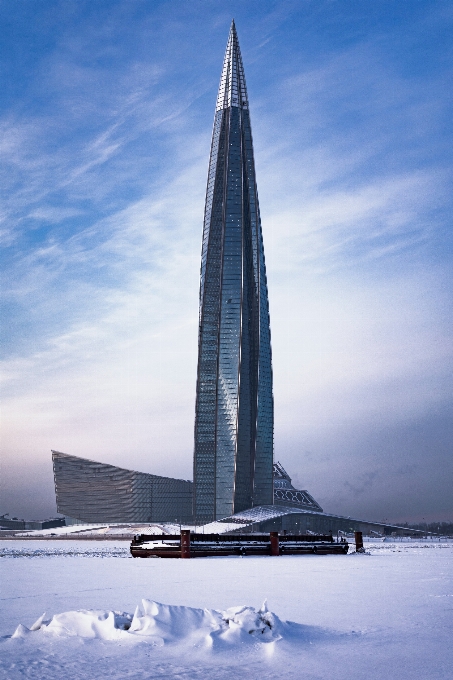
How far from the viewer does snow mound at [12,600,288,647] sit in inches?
560

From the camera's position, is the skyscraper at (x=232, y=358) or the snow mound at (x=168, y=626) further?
the skyscraper at (x=232, y=358)

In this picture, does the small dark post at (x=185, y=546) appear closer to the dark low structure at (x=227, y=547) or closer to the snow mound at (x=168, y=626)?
the dark low structure at (x=227, y=547)

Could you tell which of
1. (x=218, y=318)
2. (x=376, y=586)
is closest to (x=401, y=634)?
(x=376, y=586)

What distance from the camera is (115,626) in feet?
48.2

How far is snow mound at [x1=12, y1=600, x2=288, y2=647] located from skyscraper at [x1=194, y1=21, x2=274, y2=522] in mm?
166229

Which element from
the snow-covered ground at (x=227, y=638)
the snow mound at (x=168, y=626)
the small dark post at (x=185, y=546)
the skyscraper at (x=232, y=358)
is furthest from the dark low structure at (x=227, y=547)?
the skyscraper at (x=232, y=358)

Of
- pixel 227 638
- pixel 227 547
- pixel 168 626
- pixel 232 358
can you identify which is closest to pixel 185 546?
pixel 227 547

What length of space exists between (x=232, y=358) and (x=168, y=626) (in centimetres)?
16787

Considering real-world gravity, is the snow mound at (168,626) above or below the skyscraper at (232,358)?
below

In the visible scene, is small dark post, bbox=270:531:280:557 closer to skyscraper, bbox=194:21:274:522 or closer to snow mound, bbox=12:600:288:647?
snow mound, bbox=12:600:288:647

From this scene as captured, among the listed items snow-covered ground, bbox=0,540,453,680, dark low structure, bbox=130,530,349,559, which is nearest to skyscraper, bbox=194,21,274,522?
dark low structure, bbox=130,530,349,559

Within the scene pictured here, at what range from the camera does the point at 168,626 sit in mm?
14789

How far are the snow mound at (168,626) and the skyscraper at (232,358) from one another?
16623cm

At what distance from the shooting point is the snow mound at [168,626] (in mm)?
14227
